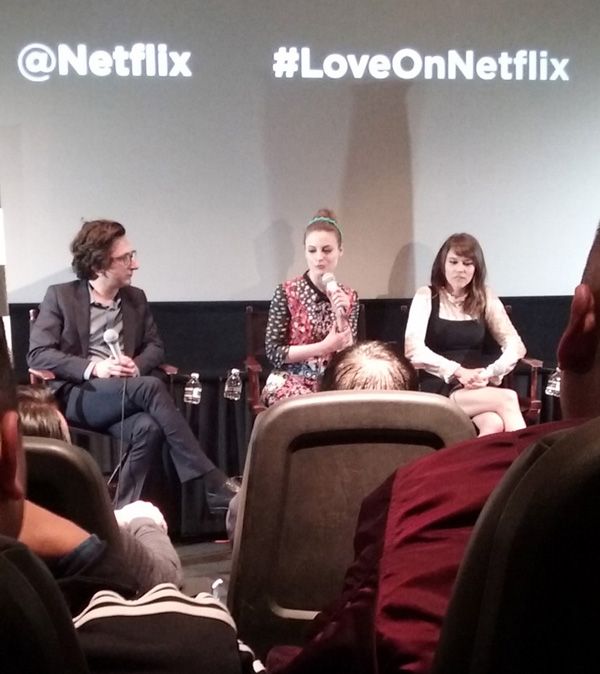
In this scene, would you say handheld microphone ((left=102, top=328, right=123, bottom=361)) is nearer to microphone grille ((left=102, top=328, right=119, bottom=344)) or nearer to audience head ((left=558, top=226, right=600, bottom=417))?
microphone grille ((left=102, top=328, right=119, bottom=344))

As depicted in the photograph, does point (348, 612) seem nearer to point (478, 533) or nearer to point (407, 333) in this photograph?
point (478, 533)

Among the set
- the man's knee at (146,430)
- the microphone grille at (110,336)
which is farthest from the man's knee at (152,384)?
the microphone grille at (110,336)

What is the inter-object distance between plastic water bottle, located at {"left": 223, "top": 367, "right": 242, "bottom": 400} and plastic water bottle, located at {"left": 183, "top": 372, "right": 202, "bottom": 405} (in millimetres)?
131

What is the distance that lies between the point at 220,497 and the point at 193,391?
1.67 feet

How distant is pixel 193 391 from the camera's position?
14.1ft

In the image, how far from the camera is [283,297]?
175 inches

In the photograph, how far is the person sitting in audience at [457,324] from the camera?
444 cm

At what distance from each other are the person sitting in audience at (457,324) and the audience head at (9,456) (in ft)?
11.6

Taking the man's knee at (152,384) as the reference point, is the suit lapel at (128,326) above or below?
above

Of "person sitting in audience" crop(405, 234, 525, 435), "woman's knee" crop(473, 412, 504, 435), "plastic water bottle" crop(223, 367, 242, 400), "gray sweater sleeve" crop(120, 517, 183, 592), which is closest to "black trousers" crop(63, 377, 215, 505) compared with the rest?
"plastic water bottle" crop(223, 367, 242, 400)

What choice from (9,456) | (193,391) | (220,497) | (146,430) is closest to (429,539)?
(9,456)

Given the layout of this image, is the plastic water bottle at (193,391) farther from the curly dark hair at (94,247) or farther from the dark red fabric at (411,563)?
the dark red fabric at (411,563)

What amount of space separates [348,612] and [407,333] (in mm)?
3695

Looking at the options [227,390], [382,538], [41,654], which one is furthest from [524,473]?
[227,390]
